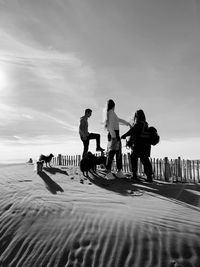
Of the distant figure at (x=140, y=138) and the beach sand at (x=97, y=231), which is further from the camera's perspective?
the distant figure at (x=140, y=138)

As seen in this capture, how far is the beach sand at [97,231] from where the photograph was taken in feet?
13.3

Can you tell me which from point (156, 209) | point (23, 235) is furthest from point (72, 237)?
point (156, 209)

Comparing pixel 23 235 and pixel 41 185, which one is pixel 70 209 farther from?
pixel 41 185

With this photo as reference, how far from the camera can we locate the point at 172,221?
4.91m

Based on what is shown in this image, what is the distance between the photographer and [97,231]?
4.62 metres

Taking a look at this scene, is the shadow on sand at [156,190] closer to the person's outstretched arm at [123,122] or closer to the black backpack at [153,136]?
the black backpack at [153,136]

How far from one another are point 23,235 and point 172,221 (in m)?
2.26

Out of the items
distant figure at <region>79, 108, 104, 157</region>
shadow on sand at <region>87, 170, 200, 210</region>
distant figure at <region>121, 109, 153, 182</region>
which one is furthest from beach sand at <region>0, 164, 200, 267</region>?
distant figure at <region>79, 108, 104, 157</region>

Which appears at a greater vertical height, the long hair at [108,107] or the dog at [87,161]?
the long hair at [108,107]

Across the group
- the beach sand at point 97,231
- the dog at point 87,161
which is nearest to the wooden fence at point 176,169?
the dog at point 87,161

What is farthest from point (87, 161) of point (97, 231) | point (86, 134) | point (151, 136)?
point (97, 231)

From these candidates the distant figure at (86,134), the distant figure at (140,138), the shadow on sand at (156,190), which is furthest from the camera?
the distant figure at (86,134)

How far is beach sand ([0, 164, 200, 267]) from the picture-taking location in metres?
4.04

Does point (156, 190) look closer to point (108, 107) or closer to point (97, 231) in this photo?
point (108, 107)
